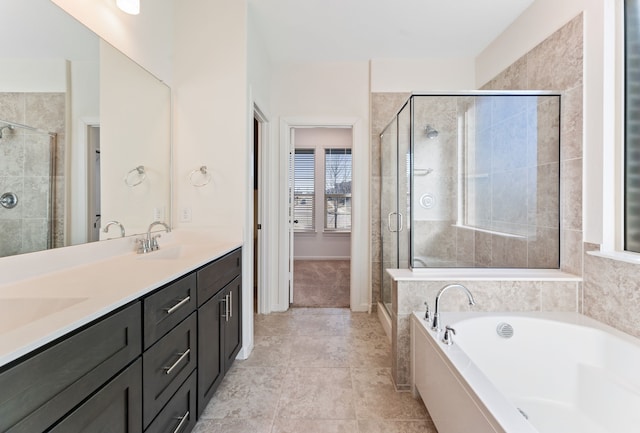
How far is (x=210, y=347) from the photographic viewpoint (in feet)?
5.21

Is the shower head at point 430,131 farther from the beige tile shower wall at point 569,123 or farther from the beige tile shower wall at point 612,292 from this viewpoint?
the beige tile shower wall at point 612,292

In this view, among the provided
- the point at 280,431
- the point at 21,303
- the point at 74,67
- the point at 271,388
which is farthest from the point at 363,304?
the point at 74,67

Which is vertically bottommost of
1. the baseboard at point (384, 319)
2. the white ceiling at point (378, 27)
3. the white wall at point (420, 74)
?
the baseboard at point (384, 319)

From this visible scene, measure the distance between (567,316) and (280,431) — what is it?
1750 millimetres

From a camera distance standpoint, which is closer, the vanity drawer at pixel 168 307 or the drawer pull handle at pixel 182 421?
the vanity drawer at pixel 168 307

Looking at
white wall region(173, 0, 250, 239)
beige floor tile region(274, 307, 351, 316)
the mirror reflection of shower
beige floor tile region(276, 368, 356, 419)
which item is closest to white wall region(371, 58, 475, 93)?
the mirror reflection of shower

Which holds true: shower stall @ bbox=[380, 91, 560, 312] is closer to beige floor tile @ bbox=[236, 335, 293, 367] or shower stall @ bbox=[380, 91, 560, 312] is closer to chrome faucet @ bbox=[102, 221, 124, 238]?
beige floor tile @ bbox=[236, 335, 293, 367]

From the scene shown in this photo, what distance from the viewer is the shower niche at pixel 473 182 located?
205cm

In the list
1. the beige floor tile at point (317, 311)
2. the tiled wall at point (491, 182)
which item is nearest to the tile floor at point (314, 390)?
the beige floor tile at point (317, 311)

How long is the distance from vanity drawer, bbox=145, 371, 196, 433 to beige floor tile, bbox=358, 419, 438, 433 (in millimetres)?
868

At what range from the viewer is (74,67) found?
1.41 meters

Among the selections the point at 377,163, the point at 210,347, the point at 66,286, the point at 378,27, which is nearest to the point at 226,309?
the point at 210,347

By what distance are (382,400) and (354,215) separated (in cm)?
179

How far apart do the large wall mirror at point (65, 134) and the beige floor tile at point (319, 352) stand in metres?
1.47
